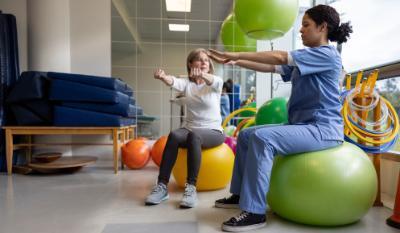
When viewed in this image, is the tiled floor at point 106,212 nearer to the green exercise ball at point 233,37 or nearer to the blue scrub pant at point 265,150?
the blue scrub pant at point 265,150

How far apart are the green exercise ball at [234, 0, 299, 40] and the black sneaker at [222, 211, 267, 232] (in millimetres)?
1553

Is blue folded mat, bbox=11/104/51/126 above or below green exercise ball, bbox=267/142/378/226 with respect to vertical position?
above

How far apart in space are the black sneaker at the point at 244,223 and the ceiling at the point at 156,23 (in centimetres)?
296

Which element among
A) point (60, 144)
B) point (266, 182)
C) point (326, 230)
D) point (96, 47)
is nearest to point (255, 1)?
point (266, 182)

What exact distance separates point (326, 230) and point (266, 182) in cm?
40

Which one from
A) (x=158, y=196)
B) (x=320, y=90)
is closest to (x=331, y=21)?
(x=320, y=90)

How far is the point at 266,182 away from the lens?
1.56m

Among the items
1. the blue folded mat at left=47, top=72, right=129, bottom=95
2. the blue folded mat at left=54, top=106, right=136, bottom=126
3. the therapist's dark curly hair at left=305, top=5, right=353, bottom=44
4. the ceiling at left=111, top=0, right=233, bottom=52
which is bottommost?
the blue folded mat at left=54, top=106, right=136, bottom=126

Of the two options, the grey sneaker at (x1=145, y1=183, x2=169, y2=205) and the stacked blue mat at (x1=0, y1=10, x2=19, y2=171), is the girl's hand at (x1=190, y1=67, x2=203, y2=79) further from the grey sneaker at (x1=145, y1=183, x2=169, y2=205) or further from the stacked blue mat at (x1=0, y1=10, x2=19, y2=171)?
the stacked blue mat at (x1=0, y1=10, x2=19, y2=171)

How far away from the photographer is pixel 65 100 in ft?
10.3

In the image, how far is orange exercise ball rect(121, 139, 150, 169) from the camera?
3344 mm

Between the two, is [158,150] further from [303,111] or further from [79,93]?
[303,111]

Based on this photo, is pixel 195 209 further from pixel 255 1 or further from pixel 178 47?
pixel 178 47

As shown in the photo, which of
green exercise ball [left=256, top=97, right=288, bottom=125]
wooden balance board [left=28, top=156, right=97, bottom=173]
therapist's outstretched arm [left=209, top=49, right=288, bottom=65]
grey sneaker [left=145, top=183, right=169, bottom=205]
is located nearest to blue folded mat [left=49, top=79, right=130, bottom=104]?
wooden balance board [left=28, top=156, right=97, bottom=173]
